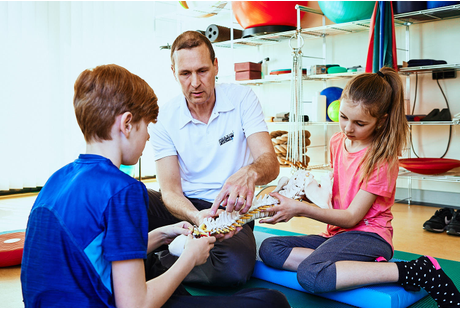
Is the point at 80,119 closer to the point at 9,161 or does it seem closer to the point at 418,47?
the point at 418,47

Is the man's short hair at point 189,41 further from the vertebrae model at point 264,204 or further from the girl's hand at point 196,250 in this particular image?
the girl's hand at point 196,250

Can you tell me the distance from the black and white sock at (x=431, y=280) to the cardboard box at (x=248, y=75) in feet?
10.3

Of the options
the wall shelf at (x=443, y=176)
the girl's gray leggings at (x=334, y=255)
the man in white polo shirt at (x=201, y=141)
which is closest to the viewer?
the girl's gray leggings at (x=334, y=255)

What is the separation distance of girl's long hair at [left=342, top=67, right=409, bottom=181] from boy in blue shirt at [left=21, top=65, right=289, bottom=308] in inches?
38.1

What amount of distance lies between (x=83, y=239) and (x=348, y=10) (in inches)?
128

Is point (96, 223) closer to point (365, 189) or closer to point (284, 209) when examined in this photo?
point (284, 209)

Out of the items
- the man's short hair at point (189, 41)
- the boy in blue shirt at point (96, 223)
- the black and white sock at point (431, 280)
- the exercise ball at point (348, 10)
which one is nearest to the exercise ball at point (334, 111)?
the exercise ball at point (348, 10)

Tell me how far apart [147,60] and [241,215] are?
13.6ft

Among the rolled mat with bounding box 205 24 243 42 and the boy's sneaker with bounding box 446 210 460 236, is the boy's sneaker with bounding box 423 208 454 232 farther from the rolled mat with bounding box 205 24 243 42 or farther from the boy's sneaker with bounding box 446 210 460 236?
the rolled mat with bounding box 205 24 243 42

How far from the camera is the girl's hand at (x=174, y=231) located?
1.26m

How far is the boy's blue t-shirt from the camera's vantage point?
851mm

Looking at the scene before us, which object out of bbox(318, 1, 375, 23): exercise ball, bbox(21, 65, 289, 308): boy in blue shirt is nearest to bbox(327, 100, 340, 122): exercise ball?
bbox(318, 1, 375, 23): exercise ball

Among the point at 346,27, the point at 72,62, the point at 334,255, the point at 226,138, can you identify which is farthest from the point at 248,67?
the point at 334,255

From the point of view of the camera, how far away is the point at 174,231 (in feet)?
4.19
